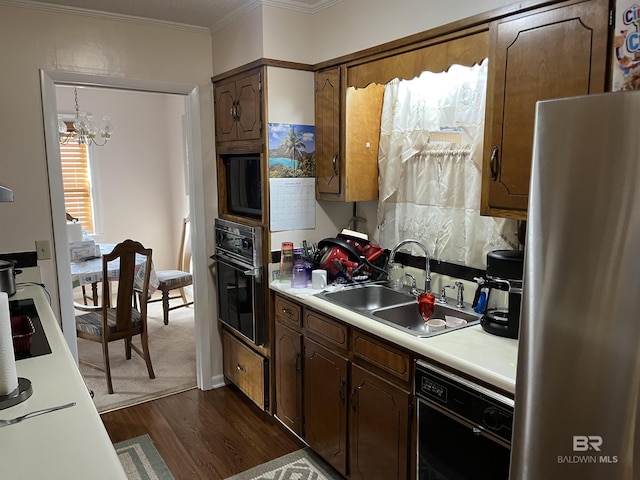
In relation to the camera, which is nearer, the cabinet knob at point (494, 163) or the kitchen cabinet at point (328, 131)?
the cabinet knob at point (494, 163)

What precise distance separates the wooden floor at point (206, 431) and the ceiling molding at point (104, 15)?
2416 mm

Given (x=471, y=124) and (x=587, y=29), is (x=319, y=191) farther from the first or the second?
(x=587, y=29)

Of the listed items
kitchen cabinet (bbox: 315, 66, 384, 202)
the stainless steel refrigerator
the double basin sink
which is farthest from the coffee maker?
kitchen cabinet (bbox: 315, 66, 384, 202)

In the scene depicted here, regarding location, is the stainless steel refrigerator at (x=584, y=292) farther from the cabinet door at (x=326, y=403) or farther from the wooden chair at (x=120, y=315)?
the wooden chair at (x=120, y=315)

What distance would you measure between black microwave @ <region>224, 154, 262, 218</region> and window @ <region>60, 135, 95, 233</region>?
3.01m

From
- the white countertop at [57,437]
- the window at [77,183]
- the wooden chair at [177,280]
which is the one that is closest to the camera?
the white countertop at [57,437]

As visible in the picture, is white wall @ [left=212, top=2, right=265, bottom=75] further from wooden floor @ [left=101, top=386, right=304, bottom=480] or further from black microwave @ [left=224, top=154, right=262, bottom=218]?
wooden floor @ [left=101, top=386, right=304, bottom=480]

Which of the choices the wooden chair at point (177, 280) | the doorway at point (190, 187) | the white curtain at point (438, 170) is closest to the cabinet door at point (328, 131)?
the white curtain at point (438, 170)

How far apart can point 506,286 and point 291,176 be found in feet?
4.57

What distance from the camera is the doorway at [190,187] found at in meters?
2.78

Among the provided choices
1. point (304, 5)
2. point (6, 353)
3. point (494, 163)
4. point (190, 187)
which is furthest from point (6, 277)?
point (494, 163)

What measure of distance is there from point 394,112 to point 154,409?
94.5 inches

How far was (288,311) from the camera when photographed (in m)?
2.69

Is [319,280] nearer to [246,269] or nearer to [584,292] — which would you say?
[246,269]
